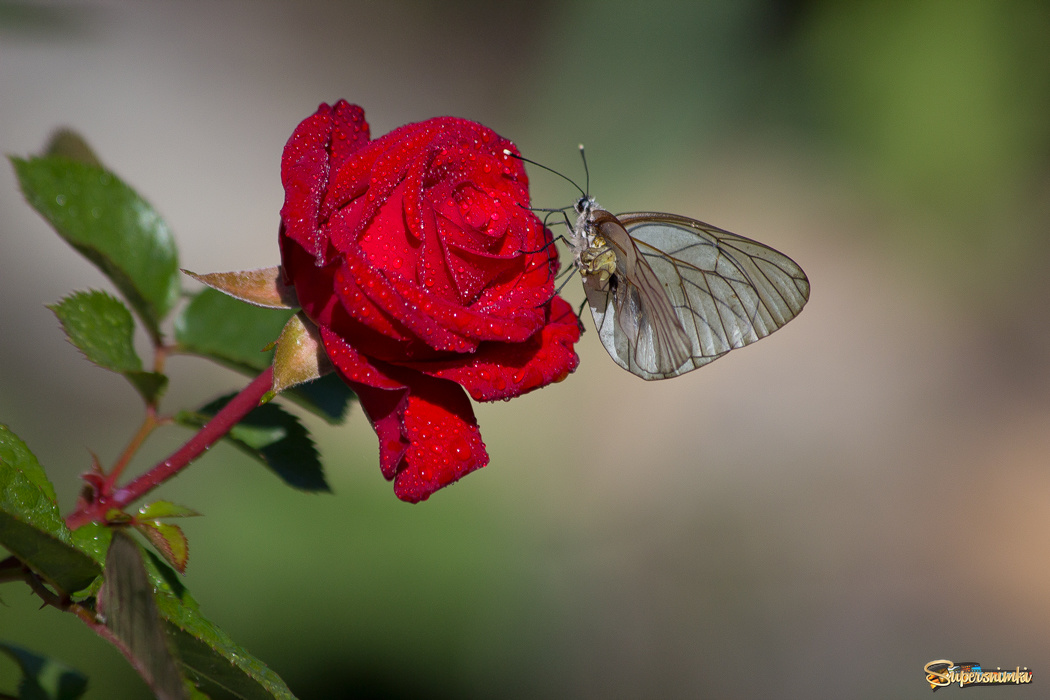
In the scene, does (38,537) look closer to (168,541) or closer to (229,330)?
(168,541)

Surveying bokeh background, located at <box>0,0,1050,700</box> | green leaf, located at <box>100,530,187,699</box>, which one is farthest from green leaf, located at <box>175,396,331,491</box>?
bokeh background, located at <box>0,0,1050,700</box>

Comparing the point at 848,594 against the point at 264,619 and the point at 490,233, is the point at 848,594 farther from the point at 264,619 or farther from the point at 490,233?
the point at 490,233

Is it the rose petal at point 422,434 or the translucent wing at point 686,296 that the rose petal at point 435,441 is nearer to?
the rose petal at point 422,434

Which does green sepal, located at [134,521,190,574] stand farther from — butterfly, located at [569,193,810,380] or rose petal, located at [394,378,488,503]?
butterfly, located at [569,193,810,380]

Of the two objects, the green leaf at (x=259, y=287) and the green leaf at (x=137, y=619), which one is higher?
the green leaf at (x=259, y=287)

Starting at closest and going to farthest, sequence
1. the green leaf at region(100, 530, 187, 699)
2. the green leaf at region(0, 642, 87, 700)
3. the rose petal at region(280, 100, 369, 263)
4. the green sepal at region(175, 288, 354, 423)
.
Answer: the green leaf at region(100, 530, 187, 699)
the rose petal at region(280, 100, 369, 263)
the green leaf at region(0, 642, 87, 700)
the green sepal at region(175, 288, 354, 423)

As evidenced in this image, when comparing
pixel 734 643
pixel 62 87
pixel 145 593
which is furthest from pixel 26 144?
pixel 734 643

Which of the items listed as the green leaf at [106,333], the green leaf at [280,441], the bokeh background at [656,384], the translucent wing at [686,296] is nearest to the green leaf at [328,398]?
the green leaf at [280,441]
